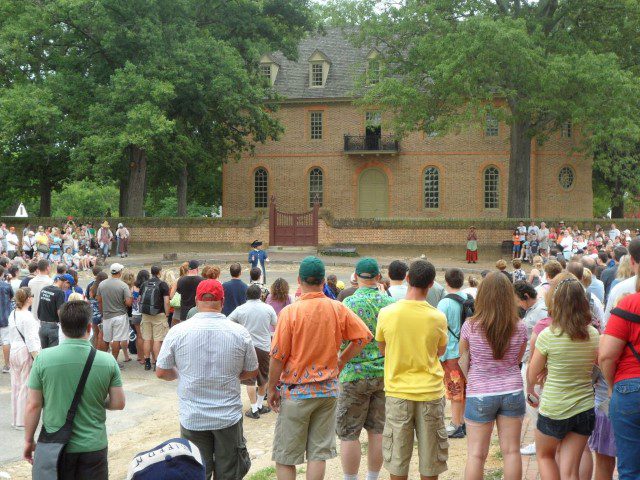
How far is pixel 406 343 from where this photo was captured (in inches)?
214

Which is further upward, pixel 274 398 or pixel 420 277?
pixel 420 277

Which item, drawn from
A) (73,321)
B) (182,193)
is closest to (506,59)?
(182,193)

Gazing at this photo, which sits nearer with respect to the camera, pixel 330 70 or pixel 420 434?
pixel 420 434

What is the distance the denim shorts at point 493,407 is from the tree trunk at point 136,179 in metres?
31.9

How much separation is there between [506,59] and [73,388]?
1020 inches

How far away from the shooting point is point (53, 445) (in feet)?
15.3

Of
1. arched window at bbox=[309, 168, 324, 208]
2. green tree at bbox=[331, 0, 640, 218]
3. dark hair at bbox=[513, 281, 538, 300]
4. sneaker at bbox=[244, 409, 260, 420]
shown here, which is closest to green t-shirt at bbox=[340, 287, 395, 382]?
dark hair at bbox=[513, 281, 538, 300]

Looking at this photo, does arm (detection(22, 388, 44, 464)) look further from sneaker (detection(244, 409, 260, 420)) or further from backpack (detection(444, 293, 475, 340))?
sneaker (detection(244, 409, 260, 420))

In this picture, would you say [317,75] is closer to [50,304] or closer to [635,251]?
[50,304]

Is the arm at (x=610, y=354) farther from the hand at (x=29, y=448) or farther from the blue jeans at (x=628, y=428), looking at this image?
the hand at (x=29, y=448)

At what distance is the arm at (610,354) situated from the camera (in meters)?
4.40

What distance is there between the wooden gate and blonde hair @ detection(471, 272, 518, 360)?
30788 mm

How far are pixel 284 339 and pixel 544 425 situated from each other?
6.32 ft

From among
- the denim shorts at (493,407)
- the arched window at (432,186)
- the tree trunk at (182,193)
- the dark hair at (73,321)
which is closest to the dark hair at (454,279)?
the denim shorts at (493,407)
